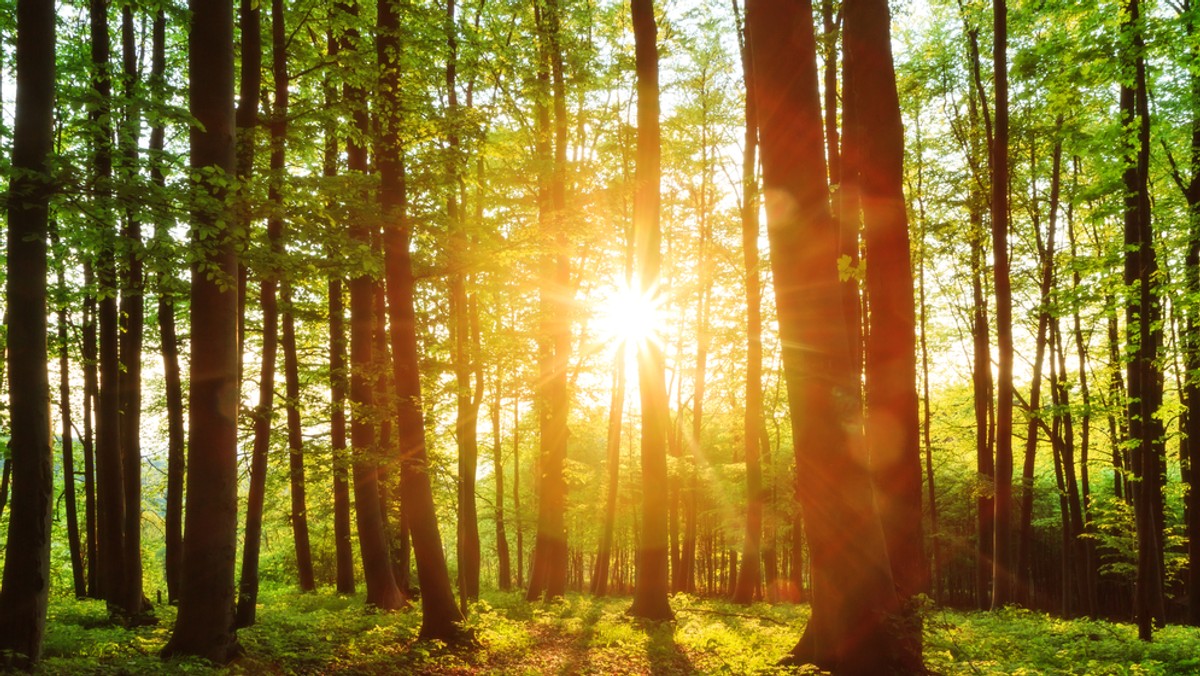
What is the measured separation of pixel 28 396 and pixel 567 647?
8130mm

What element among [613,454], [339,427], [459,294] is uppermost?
[459,294]

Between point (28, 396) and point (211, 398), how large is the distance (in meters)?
1.64

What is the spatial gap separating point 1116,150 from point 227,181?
13759 mm

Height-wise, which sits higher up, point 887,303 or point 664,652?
point 887,303

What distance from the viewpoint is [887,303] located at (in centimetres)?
714

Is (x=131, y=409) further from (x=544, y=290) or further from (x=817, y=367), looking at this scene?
(x=817, y=367)

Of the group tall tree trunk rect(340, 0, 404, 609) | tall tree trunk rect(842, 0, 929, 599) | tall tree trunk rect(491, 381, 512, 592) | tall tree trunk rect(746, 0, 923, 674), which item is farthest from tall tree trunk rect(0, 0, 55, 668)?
tall tree trunk rect(491, 381, 512, 592)

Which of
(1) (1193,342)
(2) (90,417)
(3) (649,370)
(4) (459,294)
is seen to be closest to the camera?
(4) (459,294)

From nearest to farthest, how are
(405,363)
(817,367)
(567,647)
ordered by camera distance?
(817,367)
(405,363)
(567,647)

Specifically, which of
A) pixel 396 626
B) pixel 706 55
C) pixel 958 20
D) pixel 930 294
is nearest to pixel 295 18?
pixel 396 626

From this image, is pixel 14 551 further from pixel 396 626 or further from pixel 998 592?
pixel 998 592

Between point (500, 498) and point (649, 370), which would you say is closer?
point (649, 370)

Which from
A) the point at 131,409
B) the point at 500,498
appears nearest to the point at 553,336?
the point at 131,409

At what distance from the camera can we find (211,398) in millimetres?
7520
